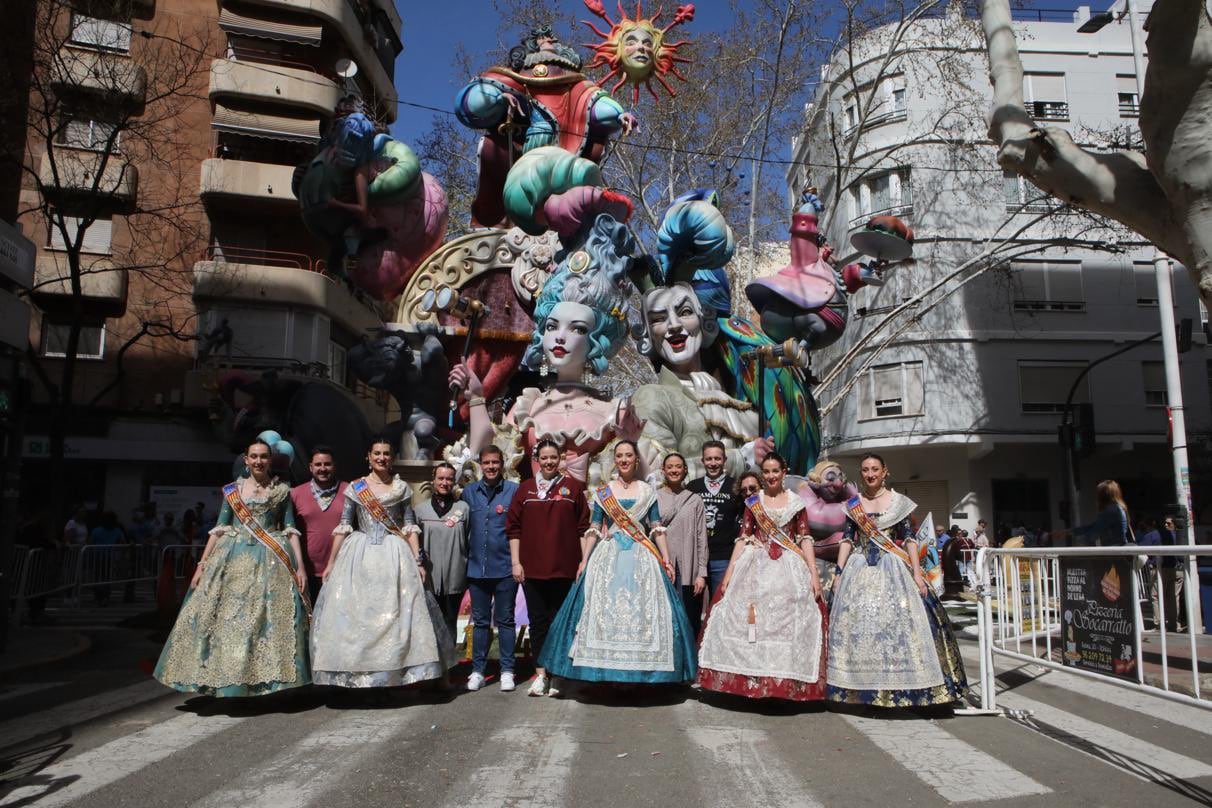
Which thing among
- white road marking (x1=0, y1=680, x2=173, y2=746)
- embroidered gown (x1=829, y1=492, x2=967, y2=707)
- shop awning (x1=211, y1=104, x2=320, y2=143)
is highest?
shop awning (x1=211, y1=104, x2=320, y2=143)

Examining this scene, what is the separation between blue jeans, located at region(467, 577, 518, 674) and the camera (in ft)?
21.1

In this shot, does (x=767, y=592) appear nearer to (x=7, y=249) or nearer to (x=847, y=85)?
(x=7, y=249)

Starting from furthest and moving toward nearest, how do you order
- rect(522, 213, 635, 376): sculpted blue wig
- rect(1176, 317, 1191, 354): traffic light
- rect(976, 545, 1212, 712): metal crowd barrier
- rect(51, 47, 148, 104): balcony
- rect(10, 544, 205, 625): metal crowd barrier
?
rect(1176, 317, 1191, 354): traffic light < rect(51, 47, 148, 104): balcony < rect(10, 544, 205, 625): metal crowd barrier < rect(522, 213, 635, 376): sculpted blue wig < rect(976, 545, 1212, 712): metal crowd barrier

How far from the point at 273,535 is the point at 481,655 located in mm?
1632

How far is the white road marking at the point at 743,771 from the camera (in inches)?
153

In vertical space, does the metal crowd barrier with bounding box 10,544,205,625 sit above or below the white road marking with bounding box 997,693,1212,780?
above

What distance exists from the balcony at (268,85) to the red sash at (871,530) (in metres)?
24.4

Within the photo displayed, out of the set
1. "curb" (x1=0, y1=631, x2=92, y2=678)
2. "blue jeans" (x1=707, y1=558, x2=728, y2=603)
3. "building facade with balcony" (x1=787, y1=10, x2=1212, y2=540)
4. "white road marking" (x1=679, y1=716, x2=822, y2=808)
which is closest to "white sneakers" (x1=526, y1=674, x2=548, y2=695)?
"white road marking" (x1=679, y1=716, x2=822, y2=808)

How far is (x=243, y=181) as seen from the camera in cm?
2581

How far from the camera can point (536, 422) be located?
8.40 meters

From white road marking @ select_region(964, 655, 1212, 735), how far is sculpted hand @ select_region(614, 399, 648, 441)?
3.26 metres

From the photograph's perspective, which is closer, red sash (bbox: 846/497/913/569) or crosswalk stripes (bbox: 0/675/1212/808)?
crosswalk stripes (bbox: 0/675/1212/808)

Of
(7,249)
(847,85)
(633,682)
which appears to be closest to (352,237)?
(7,249)

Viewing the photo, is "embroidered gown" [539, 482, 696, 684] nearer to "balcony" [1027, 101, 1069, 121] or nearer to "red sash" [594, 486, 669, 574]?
"red sash" [594, 486, 669, 574]
